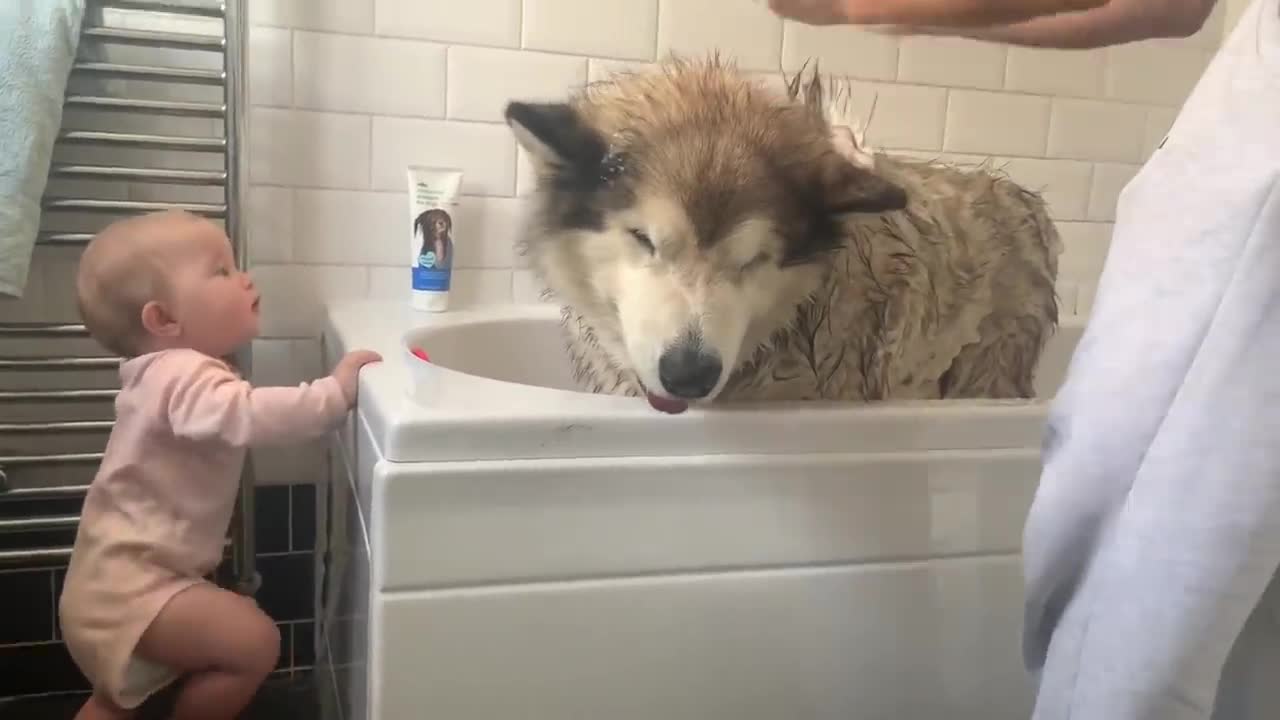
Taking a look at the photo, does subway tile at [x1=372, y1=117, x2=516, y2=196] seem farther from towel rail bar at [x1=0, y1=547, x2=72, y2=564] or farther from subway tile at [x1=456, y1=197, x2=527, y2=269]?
towel rail bar at [x1=0, y1=547, x2=72, y2=564]

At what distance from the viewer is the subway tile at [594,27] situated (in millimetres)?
1580

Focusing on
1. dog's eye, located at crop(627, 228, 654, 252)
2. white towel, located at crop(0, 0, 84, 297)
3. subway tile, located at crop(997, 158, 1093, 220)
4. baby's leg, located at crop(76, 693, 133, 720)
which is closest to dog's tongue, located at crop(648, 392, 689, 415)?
dog's eye, located at crop(627, 228, 654, 252)

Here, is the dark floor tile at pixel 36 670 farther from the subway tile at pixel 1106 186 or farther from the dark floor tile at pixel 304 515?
the subway tile at pixel 1106 186

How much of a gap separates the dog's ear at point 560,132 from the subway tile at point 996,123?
39.6 inches

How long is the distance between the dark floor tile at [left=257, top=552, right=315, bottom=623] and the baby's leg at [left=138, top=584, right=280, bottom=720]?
47 cm

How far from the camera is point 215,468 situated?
1113 mm

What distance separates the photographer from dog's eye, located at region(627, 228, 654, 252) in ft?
3.17

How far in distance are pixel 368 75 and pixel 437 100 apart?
0.35 ft

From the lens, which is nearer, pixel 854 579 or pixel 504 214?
pixel 854 579

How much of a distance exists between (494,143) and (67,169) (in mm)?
600

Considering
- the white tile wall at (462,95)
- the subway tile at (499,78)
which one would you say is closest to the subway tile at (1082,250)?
the white tile wall at (462,95)

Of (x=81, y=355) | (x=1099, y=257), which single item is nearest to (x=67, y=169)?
(x=81, y=355)

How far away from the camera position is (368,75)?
153 centimetres

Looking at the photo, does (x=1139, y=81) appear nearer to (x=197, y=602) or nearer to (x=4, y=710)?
(x=197, y=602)
